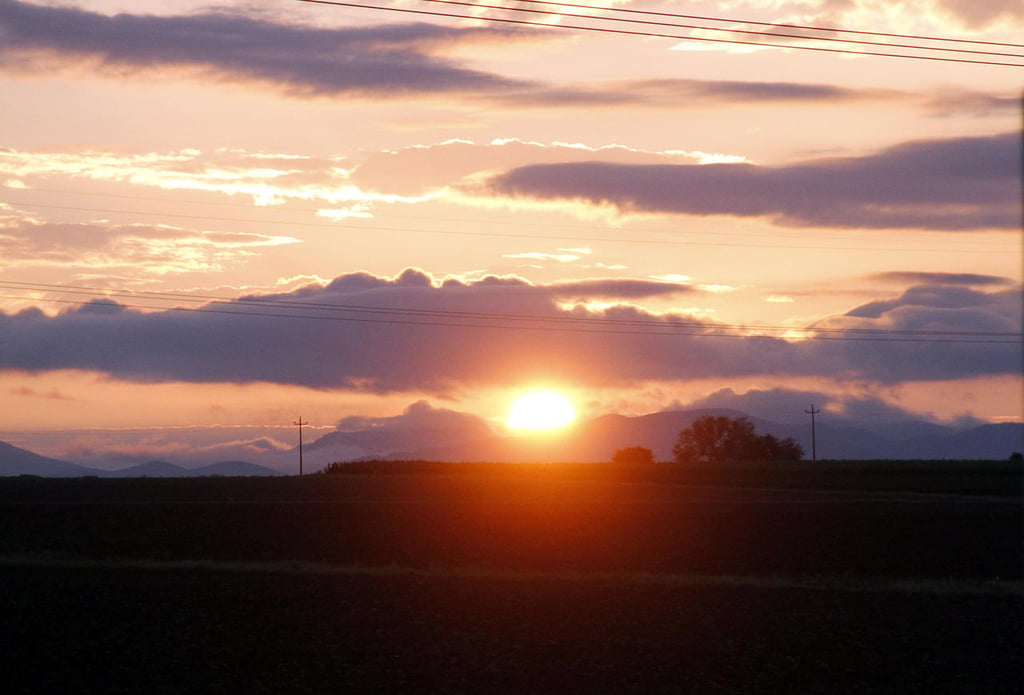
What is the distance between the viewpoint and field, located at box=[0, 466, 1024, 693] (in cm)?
2572

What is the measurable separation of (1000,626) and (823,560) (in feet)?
53.9

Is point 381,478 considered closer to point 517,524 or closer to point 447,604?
point 517,524

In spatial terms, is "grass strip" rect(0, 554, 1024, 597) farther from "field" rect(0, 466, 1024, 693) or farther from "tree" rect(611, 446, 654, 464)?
"tree" rect(611, 446, 654, 464)

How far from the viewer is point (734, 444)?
195 m

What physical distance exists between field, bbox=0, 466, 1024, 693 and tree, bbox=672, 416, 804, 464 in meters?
123

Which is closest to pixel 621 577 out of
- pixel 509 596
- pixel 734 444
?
pixel 509 596

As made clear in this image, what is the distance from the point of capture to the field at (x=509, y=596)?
25719 millimetres

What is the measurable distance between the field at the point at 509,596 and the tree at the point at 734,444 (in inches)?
4854

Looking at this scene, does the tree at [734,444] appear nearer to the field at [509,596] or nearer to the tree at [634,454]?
the tree at [634,454]

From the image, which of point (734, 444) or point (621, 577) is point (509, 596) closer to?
point (621, 577)

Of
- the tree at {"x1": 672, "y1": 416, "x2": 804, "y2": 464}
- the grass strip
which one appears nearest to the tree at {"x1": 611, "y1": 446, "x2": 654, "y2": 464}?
the tree at {"x1": 672, "y1": 416, "x2": 804, "y2": 464}

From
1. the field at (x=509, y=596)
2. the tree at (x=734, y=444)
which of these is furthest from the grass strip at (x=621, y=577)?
the tree at (x=734, y=444)

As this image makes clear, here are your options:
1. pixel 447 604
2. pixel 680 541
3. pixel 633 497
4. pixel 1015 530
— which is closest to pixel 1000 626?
pixel 447 604

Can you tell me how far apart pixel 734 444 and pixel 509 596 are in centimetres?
16525
